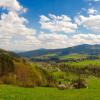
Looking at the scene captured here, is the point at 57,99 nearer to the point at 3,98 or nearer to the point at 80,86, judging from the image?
the point at 3,98

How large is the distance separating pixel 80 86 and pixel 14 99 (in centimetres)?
2614

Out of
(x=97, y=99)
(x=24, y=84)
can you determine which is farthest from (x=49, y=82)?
(x=97, y=99)

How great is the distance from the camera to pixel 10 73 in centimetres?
4716

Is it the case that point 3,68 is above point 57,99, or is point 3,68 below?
above

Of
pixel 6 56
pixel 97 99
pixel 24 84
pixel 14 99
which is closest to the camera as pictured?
pixel 14 99

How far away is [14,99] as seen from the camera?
26578 mm

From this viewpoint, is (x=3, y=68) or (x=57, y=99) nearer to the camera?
(x=57, y=99)

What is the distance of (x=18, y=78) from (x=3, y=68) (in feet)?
10.7

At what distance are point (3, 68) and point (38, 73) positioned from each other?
23.9ft

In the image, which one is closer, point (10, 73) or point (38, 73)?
point (10, 73)

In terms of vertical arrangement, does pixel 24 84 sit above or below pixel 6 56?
below

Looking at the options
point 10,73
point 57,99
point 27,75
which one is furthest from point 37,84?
point 57,99

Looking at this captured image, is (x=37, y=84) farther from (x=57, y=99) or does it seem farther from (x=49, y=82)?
(x=57, y=99)

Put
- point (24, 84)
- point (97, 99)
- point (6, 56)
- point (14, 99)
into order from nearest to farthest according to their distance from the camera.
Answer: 1. point (14, 99)
2. point (97, 99)
3. point (24, 84)
4. point (6, 56)
